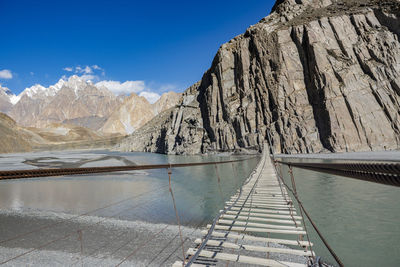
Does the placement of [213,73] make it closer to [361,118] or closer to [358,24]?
[358,24]

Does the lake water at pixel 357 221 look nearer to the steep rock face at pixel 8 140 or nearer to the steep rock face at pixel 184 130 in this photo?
the steep rock face at pixel 184 130

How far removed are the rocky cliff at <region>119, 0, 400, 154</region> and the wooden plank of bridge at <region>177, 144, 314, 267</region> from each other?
35406 mm

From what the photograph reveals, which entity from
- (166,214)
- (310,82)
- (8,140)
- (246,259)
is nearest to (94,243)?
(166,214)

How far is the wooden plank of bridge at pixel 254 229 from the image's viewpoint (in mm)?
3359

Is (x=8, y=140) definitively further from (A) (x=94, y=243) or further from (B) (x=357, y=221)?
(B) (x=357, y=221)

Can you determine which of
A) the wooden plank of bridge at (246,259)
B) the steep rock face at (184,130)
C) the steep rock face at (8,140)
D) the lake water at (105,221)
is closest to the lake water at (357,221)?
the wooden plank of bridge at (246,259)

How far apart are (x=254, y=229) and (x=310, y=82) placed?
47.1 metres

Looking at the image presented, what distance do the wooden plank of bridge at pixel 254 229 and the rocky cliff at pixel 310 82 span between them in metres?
35.4

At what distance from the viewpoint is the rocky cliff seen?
36.2 metres

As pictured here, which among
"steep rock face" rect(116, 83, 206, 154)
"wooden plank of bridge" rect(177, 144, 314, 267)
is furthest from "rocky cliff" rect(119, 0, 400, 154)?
"wooden plank of bridge" rect(177, 144, 314, 267)

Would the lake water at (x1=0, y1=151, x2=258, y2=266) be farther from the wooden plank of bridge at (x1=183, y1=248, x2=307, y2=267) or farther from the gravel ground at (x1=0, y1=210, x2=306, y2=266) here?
the wooden plank of bridge at (x1=183, y1=248, x2=307, y2=267)

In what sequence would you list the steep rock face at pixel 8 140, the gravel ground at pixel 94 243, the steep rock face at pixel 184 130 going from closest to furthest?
the gravel ground at pixel 94 243, the steep rock face at pixel 8 140, the steep rock face at pixel 184 130

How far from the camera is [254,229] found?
15.1 feet

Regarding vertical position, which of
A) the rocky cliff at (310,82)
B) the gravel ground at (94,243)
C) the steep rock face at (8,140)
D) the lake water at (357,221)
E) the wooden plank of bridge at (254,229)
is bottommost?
the gravel ground at (94,243)
